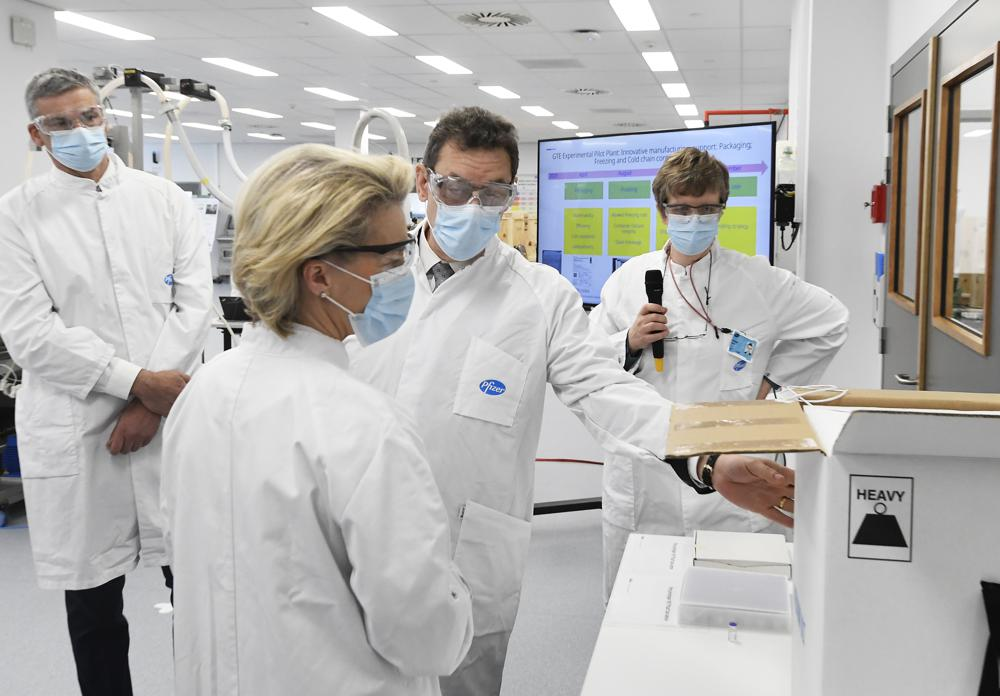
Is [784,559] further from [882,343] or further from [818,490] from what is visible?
[882,343]

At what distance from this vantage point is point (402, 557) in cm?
94

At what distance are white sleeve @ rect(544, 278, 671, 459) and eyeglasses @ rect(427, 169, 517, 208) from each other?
20 centimetres

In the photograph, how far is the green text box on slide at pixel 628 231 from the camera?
345 cm

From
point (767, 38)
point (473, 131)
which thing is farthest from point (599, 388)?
point (767, 38)

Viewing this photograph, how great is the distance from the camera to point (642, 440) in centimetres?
148

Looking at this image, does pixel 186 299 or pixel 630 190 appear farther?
pixel 630 190

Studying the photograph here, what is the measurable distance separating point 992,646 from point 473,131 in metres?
1.16

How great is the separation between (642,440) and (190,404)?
0.76 m

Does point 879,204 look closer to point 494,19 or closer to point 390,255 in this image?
point 390,255


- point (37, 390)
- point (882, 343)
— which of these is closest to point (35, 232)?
point (37, 390)

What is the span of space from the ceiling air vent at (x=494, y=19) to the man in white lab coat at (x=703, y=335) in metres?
5.69

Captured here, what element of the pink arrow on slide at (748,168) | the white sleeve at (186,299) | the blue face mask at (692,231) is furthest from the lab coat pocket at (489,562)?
the pink arrow on slide at (748,168)

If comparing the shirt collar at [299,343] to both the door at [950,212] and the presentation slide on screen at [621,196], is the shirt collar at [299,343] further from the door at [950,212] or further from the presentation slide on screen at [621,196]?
the presentation slide on screen at [621,196]

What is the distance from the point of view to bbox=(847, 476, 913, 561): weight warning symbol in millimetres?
791
